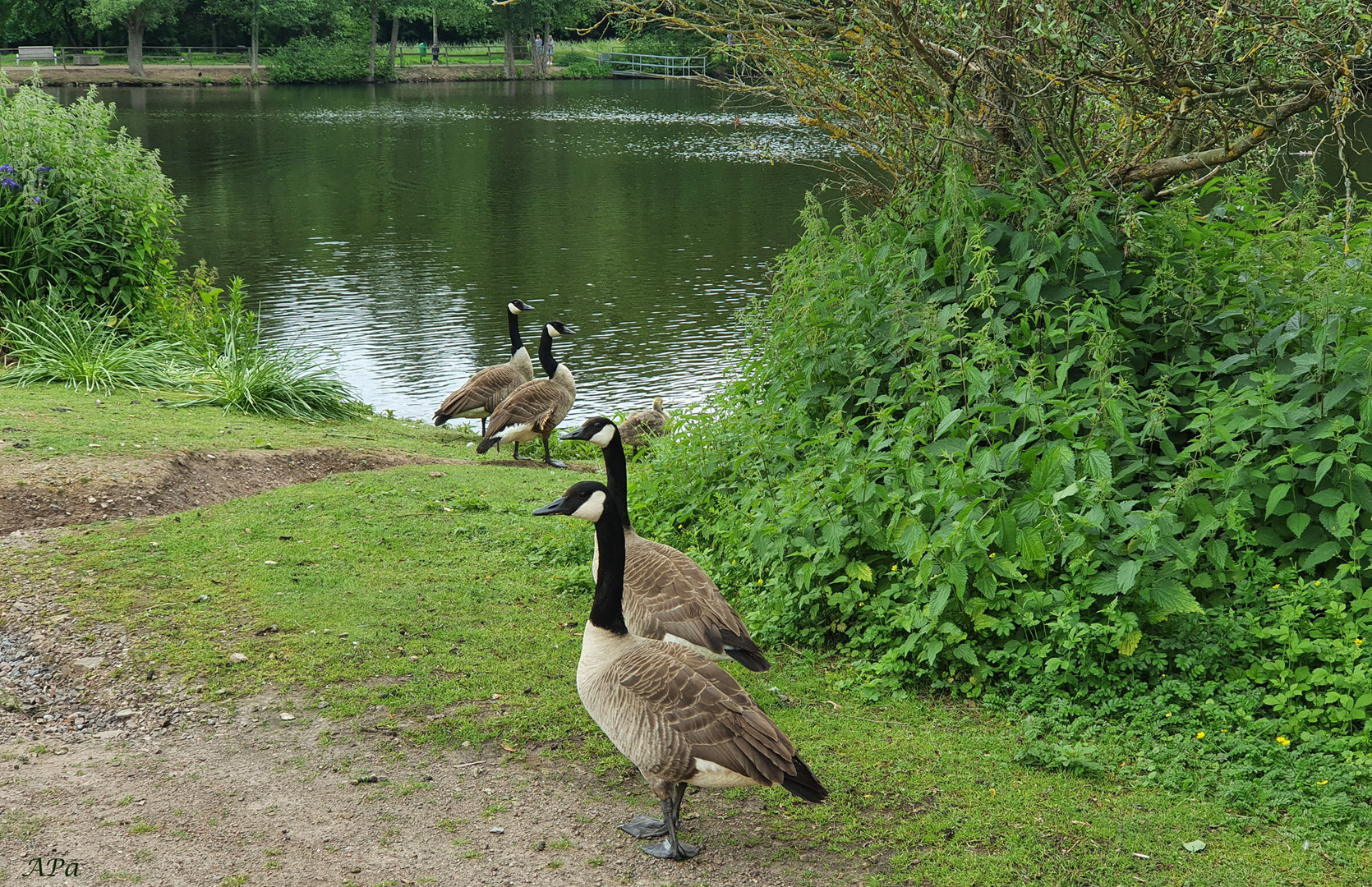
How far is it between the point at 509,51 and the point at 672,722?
86.2 m

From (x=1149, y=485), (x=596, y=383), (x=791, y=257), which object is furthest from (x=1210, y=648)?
(x=596, y=383)

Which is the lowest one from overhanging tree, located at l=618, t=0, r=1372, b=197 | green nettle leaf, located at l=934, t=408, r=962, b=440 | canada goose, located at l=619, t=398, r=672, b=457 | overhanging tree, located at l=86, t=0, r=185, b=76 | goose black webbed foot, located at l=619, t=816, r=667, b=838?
canada goose, located at l=619, t=398, r=672, b=457

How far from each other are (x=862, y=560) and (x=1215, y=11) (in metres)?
3.73

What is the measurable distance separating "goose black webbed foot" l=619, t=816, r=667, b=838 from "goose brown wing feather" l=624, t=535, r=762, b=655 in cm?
114

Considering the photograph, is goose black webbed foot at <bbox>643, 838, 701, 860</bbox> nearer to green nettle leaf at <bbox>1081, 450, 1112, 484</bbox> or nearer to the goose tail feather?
the goose tail feather

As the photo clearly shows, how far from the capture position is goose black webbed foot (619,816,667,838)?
14.9 feet

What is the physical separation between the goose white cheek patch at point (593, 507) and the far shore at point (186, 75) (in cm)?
7057

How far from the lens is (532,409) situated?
1234cm

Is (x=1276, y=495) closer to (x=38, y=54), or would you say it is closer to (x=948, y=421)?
(x=948, y=421)

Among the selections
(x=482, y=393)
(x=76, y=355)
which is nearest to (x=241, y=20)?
(x=76, y=355)

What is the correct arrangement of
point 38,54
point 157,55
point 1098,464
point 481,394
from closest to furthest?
1. point 1098,464
2. point 481,394
3. point 38,54
4. point 157,55

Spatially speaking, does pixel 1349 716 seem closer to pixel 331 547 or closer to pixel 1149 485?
pixel 1149 485

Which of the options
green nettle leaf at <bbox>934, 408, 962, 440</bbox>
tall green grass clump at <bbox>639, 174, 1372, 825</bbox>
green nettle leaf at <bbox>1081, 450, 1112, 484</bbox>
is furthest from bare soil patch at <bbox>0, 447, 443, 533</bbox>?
green nettle leaf at <bbox>1081, 450, 1112, 484</bbox>

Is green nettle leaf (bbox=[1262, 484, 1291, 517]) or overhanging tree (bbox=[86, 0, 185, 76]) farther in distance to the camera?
overhanging tree (bbox=[86, 0, 185, 76])
